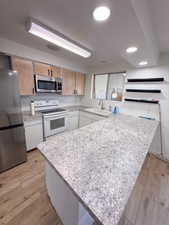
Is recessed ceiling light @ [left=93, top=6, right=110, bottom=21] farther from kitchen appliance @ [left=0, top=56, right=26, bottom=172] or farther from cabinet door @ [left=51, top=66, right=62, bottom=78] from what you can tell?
cabinet door @ [left=51, top=66, right=62, bottom=78]

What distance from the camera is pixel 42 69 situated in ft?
8.24

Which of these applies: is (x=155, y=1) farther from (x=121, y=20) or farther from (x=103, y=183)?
(x=103, y=183)

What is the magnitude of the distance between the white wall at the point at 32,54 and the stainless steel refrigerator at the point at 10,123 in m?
0.64

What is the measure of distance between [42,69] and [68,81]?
876 millimetres

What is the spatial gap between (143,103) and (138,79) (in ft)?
2.10

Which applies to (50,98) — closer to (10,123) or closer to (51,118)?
(51,118)

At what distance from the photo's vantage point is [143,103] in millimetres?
2654

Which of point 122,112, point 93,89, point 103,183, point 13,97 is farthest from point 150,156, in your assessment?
point 13,97

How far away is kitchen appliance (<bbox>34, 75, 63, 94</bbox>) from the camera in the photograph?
2461 millimetres

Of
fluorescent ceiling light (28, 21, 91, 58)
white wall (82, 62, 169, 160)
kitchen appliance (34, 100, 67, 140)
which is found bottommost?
kitchen appliance (34, 100, 67, 140)

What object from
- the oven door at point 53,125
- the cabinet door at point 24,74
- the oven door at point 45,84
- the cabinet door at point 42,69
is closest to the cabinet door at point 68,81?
the oven door at point 45,84

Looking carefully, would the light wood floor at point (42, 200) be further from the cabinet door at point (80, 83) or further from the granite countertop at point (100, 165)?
the cabinet door at point (80, 83)

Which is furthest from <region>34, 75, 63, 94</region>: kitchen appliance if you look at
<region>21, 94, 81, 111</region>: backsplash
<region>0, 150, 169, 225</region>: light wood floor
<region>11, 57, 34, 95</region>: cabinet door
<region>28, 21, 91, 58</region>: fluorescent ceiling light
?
<region>0, 150, 169, 225</region>: light wood floor

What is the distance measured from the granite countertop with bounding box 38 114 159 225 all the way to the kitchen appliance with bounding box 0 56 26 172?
111 cm
